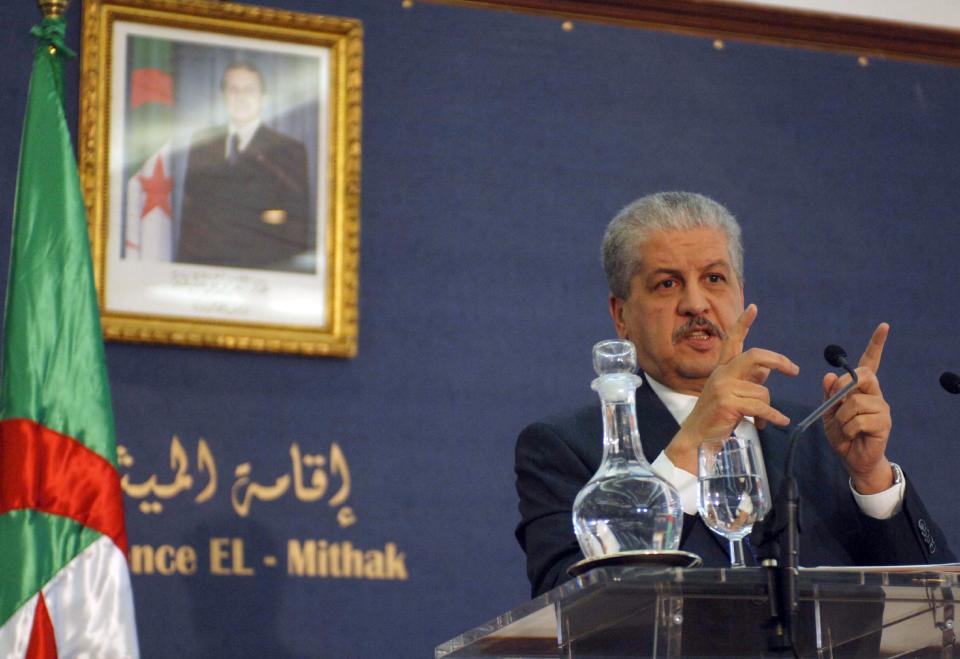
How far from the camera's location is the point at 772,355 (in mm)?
2324

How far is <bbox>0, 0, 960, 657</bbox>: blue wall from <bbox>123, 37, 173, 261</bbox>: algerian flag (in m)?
0.20

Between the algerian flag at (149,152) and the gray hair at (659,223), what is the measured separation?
50.0 inches

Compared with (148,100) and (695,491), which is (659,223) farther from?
(148,100)

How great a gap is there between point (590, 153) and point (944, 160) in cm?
115

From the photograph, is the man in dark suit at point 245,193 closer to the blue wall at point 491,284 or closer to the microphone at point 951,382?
the blue wall at point 491,284

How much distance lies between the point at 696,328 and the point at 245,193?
4.70ft

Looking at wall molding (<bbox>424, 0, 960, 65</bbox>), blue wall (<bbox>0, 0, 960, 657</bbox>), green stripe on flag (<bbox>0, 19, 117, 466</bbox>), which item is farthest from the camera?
wall molding (<bbox>424, 0, 960, 65</bbox>)

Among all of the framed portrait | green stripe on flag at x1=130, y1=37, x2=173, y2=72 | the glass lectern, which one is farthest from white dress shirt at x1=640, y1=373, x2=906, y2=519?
green stripe on flag at x1=130, y1=37, x2=173, y2=72

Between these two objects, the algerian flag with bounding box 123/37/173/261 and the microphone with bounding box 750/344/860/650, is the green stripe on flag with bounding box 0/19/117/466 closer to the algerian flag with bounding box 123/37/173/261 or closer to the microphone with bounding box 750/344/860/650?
the algerian flag with bounding box 123/37/173/261

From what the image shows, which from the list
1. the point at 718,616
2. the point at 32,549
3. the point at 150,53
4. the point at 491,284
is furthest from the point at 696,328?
the point at 150,53

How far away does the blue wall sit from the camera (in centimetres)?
379

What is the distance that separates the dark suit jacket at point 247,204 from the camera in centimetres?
388

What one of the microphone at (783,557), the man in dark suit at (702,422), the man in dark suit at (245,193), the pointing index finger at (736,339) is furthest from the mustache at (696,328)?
the man in dark suit at (245,193)

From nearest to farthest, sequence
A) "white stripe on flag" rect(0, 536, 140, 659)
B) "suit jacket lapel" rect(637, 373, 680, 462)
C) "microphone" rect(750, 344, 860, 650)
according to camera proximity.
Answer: "microphone" rect(750, 344, 860, 650) → "suit jacket lapel" rect(637, 373, 680, 462) → "white stripe on flag" rect(0, 536, 140, 659)
